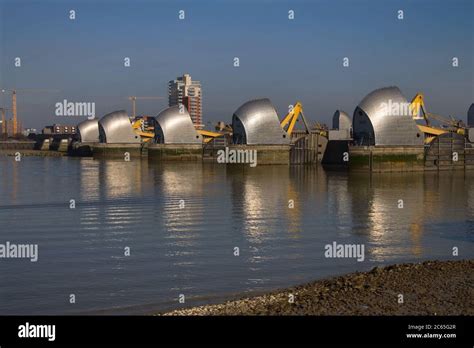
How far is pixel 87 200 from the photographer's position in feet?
96.2

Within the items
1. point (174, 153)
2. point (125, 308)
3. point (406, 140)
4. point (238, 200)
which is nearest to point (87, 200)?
point (238, 200)

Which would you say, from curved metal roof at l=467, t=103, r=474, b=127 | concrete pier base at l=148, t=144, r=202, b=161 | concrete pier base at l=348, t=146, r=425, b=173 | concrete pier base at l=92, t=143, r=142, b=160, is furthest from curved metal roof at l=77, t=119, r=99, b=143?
concrete pier base at l=348, t=146, r=425, b=173

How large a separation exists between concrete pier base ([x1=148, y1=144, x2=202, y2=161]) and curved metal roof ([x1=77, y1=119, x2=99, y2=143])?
1372 inches

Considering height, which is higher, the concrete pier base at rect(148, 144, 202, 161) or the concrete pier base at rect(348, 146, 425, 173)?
the concrete pier base at rect(148, 144, 202, 161)

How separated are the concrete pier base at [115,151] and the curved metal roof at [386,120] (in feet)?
145

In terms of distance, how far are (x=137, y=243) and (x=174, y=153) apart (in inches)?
2517

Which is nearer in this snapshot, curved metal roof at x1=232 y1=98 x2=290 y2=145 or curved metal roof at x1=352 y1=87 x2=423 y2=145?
curved metal roof at x1=352 y1=87 x2=423 y2=145

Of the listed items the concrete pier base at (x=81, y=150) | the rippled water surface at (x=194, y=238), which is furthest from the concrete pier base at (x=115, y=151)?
the rippled water surface at (x=194, y=238)

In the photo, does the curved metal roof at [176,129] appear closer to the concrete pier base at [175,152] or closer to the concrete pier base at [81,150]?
the concrete pier base at [175,152]

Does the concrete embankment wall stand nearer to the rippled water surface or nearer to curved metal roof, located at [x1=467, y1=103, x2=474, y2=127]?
curved metal roof, located at [x1=467, y1=103, x2=474, y2=127]

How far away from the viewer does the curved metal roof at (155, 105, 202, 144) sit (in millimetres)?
83312
